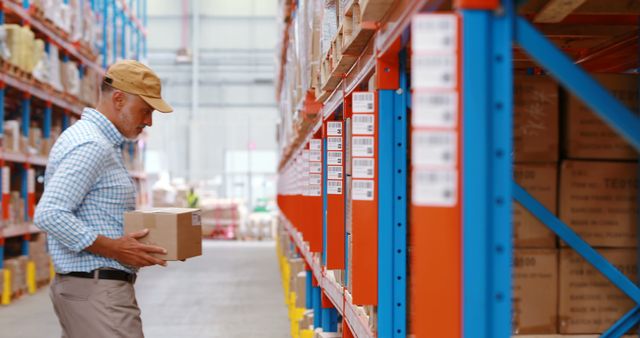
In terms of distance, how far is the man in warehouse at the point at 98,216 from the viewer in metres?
3.01

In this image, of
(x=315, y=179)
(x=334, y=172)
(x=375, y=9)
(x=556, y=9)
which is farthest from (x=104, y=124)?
(x=556, y=9)

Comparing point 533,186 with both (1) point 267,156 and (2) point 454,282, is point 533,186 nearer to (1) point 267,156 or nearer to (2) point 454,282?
(2) point 454,282

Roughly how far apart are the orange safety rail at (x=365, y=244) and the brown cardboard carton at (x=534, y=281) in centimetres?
63

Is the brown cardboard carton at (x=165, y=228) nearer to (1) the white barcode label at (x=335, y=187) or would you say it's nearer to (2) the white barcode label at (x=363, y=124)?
(1) the white barcode label at (x=335, y=187)

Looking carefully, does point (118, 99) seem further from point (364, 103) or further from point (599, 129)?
point (599, 129)

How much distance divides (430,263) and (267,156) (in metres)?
24.5

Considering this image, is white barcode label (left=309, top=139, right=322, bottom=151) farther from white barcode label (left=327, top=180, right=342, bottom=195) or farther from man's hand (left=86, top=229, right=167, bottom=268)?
man's hand (left=86, top=229, right=167, bottom=268)

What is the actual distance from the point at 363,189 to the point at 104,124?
1255mm

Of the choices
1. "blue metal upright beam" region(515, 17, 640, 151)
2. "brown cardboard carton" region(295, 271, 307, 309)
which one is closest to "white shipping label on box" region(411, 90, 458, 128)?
"blue metal upright beam" region(515, 17, 640, 151)

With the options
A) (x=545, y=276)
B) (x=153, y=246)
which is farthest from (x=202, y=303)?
(x=545, y=276)

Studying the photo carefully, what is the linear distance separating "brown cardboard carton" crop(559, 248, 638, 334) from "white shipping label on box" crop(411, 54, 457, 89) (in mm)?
917

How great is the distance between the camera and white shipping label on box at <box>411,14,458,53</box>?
60.4 inches

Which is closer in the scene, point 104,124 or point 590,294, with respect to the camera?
point 590,294

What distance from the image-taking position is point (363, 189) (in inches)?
106
